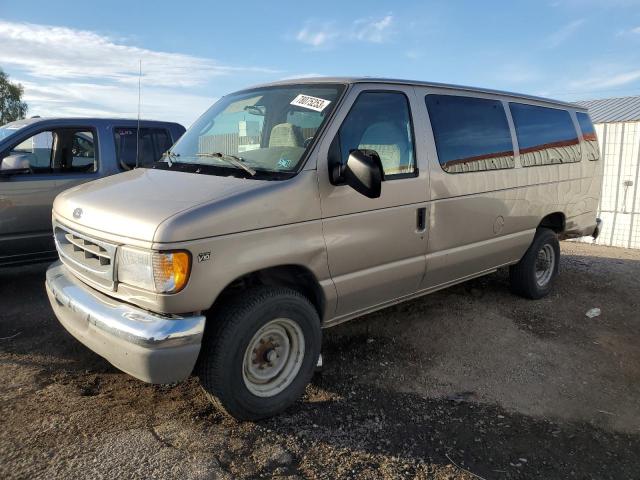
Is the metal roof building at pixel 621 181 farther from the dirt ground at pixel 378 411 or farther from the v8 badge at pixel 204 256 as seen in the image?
the v8 badge at pixel 204 256

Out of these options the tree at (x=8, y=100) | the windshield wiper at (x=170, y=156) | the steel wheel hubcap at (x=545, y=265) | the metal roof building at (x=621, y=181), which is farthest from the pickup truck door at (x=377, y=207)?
the tree at (x=8, y=100)

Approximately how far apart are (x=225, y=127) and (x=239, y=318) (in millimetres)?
1699

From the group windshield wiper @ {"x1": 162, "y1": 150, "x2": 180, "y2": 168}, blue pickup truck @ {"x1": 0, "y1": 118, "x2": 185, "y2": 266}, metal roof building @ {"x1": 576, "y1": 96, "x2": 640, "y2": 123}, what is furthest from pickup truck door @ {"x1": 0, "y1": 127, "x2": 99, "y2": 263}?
metal roof building @ {"x1": 576, "y1": 96, "x2": 640, "y2": 123}

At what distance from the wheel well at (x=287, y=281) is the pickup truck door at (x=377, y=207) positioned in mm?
152

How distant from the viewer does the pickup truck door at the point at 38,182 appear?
543 cm

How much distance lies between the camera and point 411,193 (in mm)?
3756

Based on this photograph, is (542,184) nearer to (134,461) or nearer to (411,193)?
(411,193)

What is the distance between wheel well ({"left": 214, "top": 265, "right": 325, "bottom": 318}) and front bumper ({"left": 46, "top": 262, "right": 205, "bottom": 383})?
38cm

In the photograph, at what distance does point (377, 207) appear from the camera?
3527 mm

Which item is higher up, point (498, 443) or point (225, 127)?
point (225, 127)

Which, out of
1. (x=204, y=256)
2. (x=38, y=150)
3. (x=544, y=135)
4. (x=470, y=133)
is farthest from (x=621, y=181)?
(x=204, y=256)

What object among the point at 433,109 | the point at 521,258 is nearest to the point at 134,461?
the point at 433,109

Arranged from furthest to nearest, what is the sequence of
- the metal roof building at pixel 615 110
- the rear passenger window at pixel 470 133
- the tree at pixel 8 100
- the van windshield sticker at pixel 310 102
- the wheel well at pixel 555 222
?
1. the tree at pixel 8 100
2. the metal roof building at pixel 615 110
3. the wheel well at pixel 555 222
4. the rear passenger window at pixel 470 133
5. the van windshield sticker at pixel 310 102

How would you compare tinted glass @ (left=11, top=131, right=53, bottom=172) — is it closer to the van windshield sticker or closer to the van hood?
the van hood
